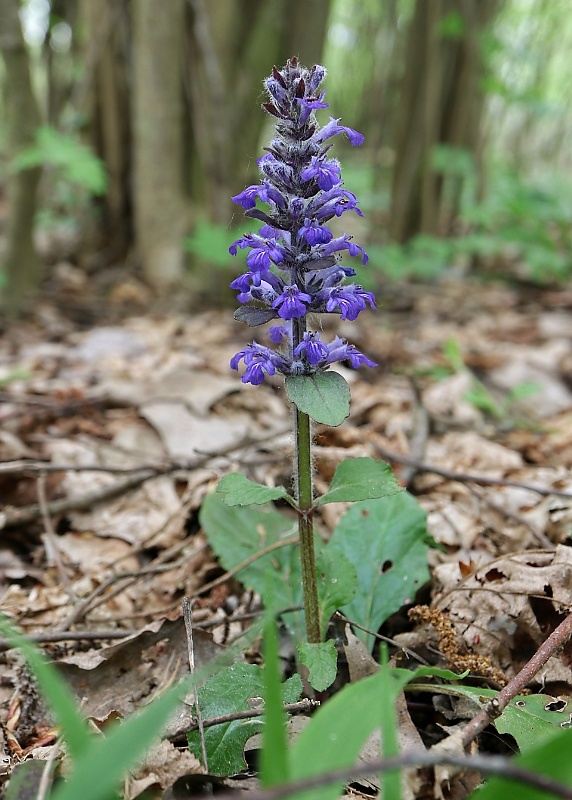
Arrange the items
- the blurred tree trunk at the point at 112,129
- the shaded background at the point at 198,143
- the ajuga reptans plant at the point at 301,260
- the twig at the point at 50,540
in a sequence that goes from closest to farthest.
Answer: the ajuga reptans plant at the point at 301,260 < the twig at the point at 50,540 < the shaded background at the point at 198,143 < the blurred tree trunk at the point at 112,129

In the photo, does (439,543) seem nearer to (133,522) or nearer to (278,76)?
(133,522)

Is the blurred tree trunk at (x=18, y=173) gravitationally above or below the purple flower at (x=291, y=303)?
above

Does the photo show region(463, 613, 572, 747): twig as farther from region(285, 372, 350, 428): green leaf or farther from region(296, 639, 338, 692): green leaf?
region(285, 372, 350, 428): green leaf

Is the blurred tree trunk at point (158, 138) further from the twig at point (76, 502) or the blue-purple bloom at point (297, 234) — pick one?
the blue-purple bloom at point (297, 234)

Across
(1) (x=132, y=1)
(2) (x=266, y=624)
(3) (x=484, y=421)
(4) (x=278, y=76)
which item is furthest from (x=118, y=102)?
(2) (x=266, y=624)

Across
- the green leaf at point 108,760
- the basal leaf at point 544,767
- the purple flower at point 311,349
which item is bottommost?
the basal leaf at point 544,767

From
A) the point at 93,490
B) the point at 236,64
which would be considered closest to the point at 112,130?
the point at 236,64

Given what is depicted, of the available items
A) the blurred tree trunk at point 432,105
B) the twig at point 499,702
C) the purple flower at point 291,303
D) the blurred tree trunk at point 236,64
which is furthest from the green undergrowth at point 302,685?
the blurred tree trunk at point 432,105
